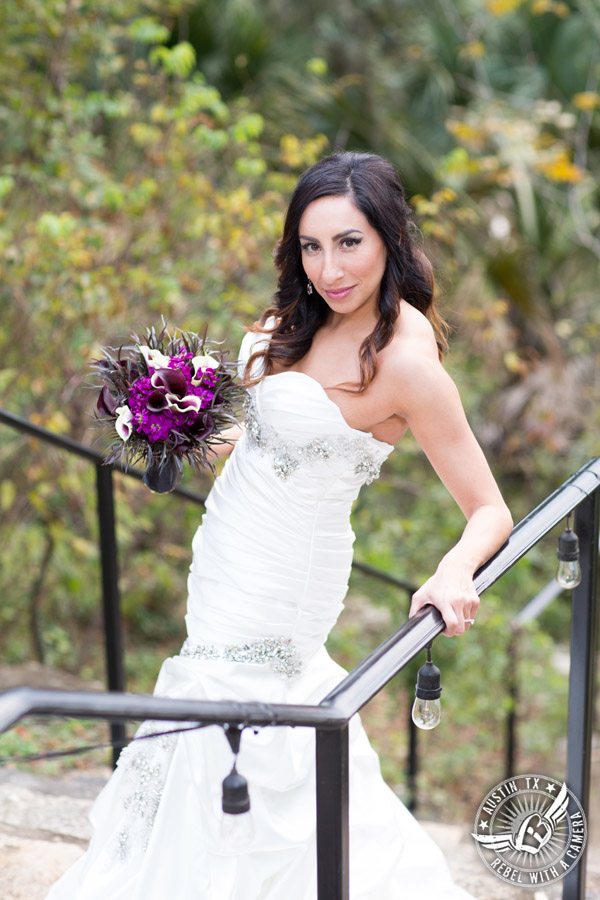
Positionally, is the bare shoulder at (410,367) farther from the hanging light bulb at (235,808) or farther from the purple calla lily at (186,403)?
the hanging light bulb at (235,808)

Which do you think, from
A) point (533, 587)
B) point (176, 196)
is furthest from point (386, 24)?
point (533, 587)

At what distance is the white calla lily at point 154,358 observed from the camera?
203 centimetres

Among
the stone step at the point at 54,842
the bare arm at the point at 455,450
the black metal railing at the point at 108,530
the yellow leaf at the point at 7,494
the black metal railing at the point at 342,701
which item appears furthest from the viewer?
the yellow leaf at the point at 7,494

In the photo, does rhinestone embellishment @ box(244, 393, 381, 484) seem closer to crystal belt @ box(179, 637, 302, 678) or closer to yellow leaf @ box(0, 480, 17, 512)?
crystal belt @ box(179, 637, 302, 678)

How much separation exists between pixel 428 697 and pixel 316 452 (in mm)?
612

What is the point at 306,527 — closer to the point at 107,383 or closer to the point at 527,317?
the point at 107,383

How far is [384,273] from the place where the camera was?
2.04 meters

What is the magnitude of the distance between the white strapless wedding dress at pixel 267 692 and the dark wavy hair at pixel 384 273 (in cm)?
13

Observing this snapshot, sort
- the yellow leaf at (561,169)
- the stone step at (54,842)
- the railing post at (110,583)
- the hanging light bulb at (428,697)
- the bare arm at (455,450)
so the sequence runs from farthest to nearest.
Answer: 1. the yellow leaf at (561,169)
2. the railing post at (110,583)
3. the stone step at (54,842)
4. the bare arm at (455,450)
5. the hanging light bulb at (428,697)

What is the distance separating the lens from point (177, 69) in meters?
4.46

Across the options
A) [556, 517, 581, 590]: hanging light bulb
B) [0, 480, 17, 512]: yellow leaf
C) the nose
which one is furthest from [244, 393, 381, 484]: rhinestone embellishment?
[0, 480, 17, 512]: yellow leaf

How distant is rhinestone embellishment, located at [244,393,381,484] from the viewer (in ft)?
6.64

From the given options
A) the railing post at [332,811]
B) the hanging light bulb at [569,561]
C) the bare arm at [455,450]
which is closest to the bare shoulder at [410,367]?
the bare arm at [455,450]

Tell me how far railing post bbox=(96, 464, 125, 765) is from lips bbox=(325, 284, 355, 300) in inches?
39.6
